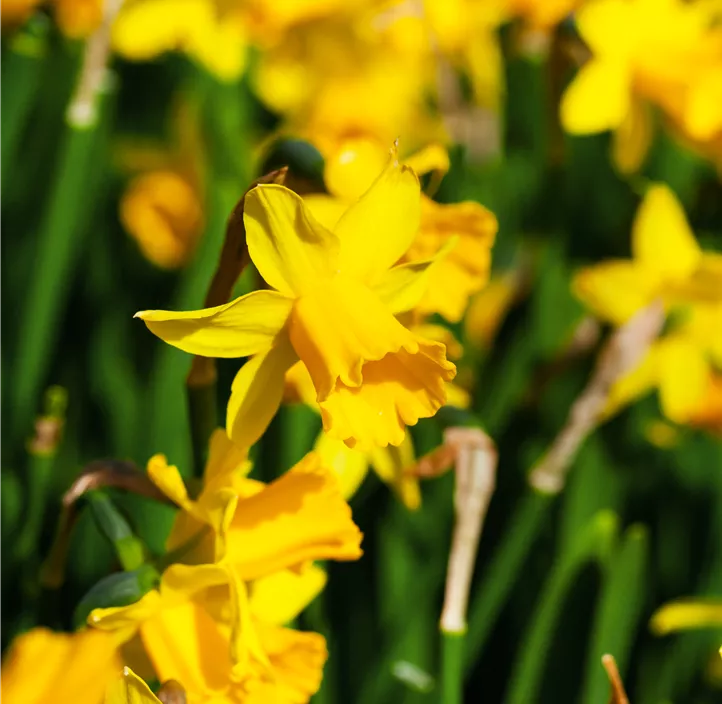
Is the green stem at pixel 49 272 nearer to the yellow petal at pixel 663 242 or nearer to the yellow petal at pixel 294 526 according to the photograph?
the yellow petal at pixel 294 526

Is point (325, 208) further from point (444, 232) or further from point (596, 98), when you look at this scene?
point (596, 98)

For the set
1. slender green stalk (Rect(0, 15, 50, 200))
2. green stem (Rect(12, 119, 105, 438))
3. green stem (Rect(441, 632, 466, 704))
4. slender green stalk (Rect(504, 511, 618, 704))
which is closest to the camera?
green stem (Rect(441, 632, 466, 704))

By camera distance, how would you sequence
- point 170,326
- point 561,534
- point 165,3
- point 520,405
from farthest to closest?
point 165,3, point 520,405, point 561,534, point 170,326

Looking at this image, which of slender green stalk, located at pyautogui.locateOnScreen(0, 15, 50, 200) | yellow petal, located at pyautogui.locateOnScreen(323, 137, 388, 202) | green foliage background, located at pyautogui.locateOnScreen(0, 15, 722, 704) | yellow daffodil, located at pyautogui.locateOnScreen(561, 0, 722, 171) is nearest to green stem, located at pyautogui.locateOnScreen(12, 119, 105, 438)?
green foliage background, located at pyautogui.locateOnScreen(0, 15, 722, 704)

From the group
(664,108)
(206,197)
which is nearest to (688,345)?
(664,108)

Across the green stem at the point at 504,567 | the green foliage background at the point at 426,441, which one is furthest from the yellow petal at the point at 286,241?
the green stem at the point at 504,567

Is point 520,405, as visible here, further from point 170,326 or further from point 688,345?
point 170,326

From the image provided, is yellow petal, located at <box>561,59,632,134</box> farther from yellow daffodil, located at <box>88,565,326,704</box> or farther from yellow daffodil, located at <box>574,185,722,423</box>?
yellow daffodil, located at <box>88,565,326,704</box>
